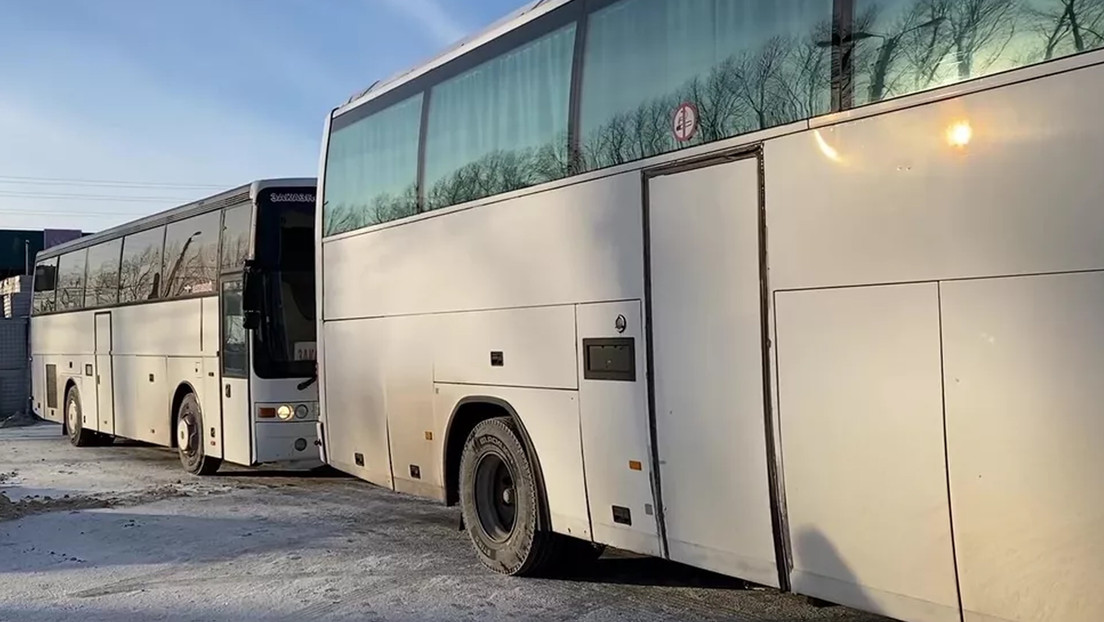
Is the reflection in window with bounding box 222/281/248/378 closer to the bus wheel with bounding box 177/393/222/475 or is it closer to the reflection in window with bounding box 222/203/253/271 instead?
the reflection in window with bounding box 222/203/253/271

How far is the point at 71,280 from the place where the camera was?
18.5 metres

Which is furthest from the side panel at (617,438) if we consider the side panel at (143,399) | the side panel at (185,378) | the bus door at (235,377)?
the side panel at (143,399)

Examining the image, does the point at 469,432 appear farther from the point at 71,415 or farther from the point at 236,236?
the point at 71,415

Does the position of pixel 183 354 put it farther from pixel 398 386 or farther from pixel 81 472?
pixel 398 386

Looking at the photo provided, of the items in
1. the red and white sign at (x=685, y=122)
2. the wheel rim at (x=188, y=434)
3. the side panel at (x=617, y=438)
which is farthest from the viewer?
the wheel rim at (x=188, y=434)

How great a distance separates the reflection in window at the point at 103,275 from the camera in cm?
1614

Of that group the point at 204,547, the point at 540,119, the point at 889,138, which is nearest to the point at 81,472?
the point at 204,547

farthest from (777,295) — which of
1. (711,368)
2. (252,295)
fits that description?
(252,295)

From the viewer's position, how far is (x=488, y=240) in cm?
742

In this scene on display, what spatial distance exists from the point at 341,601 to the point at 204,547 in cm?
238

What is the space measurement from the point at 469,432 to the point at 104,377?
1079cm

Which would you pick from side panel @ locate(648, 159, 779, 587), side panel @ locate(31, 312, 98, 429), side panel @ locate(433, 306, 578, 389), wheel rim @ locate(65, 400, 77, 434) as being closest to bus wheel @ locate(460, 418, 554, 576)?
side panel @ locate(433, 306, 578, 389)

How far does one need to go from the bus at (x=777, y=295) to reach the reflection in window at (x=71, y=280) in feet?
38.2

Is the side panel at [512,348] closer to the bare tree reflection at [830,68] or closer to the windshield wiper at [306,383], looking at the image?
the bare tree reflection at [830,68]
